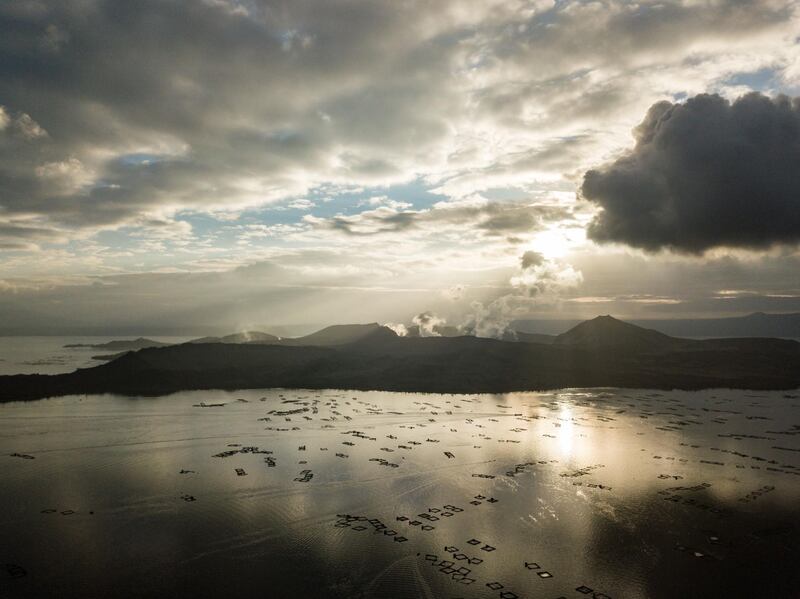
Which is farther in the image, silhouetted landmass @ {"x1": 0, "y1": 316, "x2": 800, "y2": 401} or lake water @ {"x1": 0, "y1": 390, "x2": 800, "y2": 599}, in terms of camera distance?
silhouetted landmass @ {"x1": 0, "y1": 316, "x2": 800, "y2": 401}

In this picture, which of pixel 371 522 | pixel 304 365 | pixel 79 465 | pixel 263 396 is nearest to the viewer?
pixel 371 522

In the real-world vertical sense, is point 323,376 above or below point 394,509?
above

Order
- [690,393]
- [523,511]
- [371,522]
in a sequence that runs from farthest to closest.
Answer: [690,393], [523,511], [371,522]

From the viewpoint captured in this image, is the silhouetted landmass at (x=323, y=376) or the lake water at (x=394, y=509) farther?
the silhouetted landmass at (x=323, y=376)

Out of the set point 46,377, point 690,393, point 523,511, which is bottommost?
point 690,393

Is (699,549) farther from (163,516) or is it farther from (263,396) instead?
(263,396)

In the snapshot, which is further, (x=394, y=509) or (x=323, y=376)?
(x=323, y=376)

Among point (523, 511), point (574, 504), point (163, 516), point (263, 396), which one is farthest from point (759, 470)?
point (263, 396)

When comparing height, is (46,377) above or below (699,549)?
above
